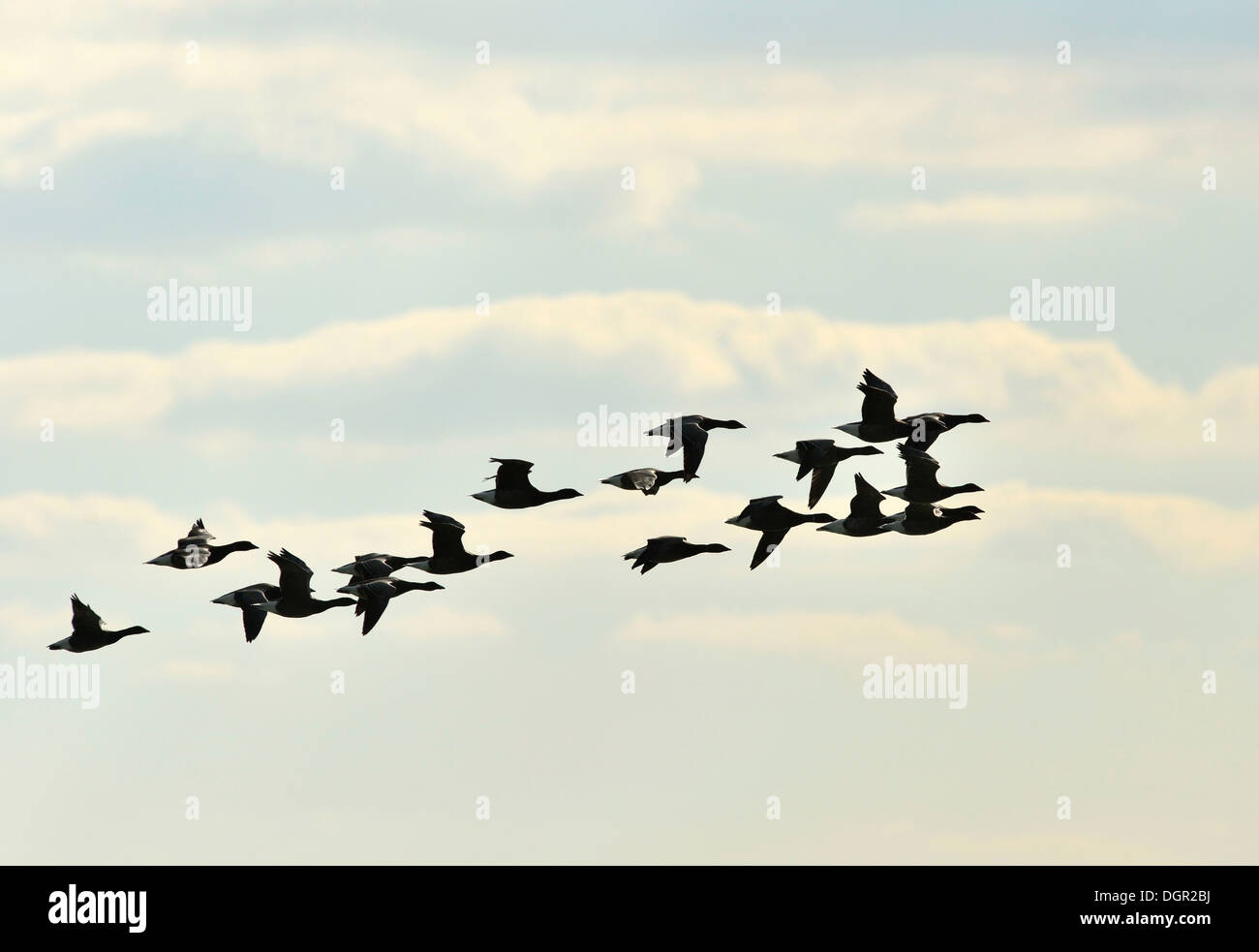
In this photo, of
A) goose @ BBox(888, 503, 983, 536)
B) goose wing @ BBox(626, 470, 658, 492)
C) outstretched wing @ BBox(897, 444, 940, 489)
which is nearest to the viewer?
goose wing @ BBox(626, 470, 658, 492)

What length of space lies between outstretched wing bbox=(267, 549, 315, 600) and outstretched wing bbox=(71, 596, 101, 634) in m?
8.53

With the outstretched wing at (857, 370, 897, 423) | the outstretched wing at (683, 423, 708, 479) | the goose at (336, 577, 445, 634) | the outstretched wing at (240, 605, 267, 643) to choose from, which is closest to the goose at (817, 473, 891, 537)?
the outstretched wing at (857, 370, 897, 423)

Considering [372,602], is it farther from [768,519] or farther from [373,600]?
[768,519]

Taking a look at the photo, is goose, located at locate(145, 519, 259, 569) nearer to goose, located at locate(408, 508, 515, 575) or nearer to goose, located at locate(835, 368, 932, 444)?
goose, located at locate(408, 508, 515, 575)

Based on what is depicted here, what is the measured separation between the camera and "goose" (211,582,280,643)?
2675 inches

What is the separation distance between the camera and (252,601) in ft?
224

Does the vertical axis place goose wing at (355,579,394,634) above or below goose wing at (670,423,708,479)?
below

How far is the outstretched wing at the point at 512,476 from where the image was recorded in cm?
6347

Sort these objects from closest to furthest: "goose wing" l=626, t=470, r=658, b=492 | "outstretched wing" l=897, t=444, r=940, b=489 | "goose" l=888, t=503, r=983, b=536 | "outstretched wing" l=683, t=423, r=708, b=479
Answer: "outstretched wing" l=683, t=423, r=708, b=479
"goose wing" l=626, t=470, r=658, b=492
"outstretched wing" l=897, t=444, r=940, b=489
"goose" l=888, t=503, r=983, b=536
